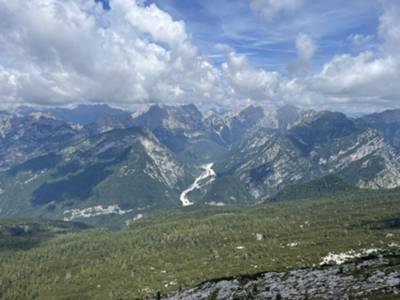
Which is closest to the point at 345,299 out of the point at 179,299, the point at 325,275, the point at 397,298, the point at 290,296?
the point at 397,298

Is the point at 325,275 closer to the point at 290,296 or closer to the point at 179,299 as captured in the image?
the point at 290,296

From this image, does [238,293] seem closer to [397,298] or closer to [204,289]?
[204,289]

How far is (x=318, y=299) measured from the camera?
98750 millimetres

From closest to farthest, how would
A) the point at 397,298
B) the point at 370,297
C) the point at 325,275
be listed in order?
the point at 397,298 < the point at 370,297 < the point at 325,275

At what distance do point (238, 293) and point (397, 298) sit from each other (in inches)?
2494

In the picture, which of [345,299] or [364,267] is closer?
[345,299]

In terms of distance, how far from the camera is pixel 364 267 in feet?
431

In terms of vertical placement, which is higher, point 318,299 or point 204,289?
point 318,299

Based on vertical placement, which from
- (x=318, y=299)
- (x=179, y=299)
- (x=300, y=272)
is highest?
(x=318, y=299)

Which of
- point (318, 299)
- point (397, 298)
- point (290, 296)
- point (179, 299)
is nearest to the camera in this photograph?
point (397, 298)

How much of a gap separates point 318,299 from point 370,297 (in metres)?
14.0

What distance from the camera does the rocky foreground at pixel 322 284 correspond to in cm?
9681

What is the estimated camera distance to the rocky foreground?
9681 cm

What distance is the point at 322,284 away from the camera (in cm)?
11612
